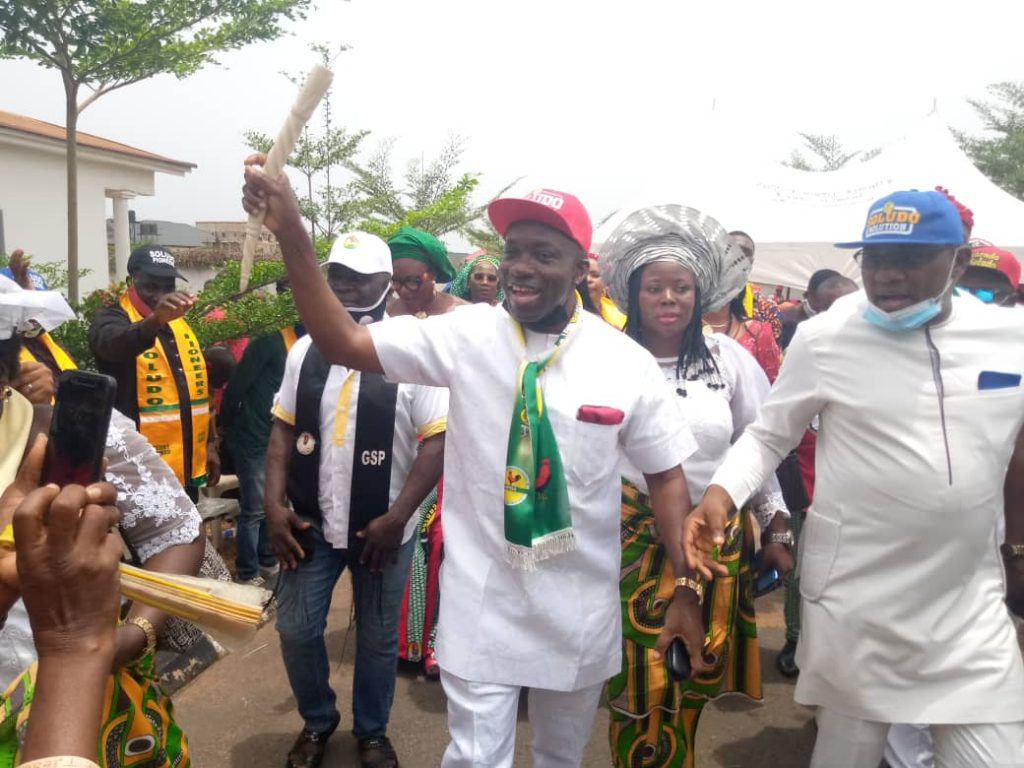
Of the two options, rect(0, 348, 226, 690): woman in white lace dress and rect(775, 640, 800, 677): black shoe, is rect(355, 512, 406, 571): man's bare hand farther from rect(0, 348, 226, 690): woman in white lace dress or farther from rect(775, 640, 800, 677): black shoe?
rect(775, 640, 800, 677): black shoe

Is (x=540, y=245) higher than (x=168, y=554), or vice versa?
(x=540, y=245)

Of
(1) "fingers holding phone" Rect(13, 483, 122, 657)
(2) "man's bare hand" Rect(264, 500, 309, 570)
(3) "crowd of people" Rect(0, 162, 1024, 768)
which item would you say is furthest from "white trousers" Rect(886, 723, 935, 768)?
(1) "fingers holding phone" Rect(13, 483, 122, 657)

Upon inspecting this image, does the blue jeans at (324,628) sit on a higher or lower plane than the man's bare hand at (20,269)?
lower

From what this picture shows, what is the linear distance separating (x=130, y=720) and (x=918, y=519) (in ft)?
6.94

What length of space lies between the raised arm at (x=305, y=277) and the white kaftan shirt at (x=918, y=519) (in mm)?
1386

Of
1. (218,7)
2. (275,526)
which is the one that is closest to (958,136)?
(218,7)

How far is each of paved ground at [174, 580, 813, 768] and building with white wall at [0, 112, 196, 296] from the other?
574 inches

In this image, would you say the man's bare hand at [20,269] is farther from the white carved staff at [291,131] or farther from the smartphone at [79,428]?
the smartphone at [79,428]

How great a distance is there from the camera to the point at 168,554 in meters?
2.23

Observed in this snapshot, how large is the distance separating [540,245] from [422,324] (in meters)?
0.42

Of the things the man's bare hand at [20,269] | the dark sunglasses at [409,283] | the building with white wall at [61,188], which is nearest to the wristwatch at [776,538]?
the dark sunglasses at [409,283]

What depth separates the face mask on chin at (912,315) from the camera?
2.49 metres

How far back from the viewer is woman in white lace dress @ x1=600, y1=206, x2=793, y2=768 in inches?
120

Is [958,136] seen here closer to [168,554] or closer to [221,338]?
[221,338]
